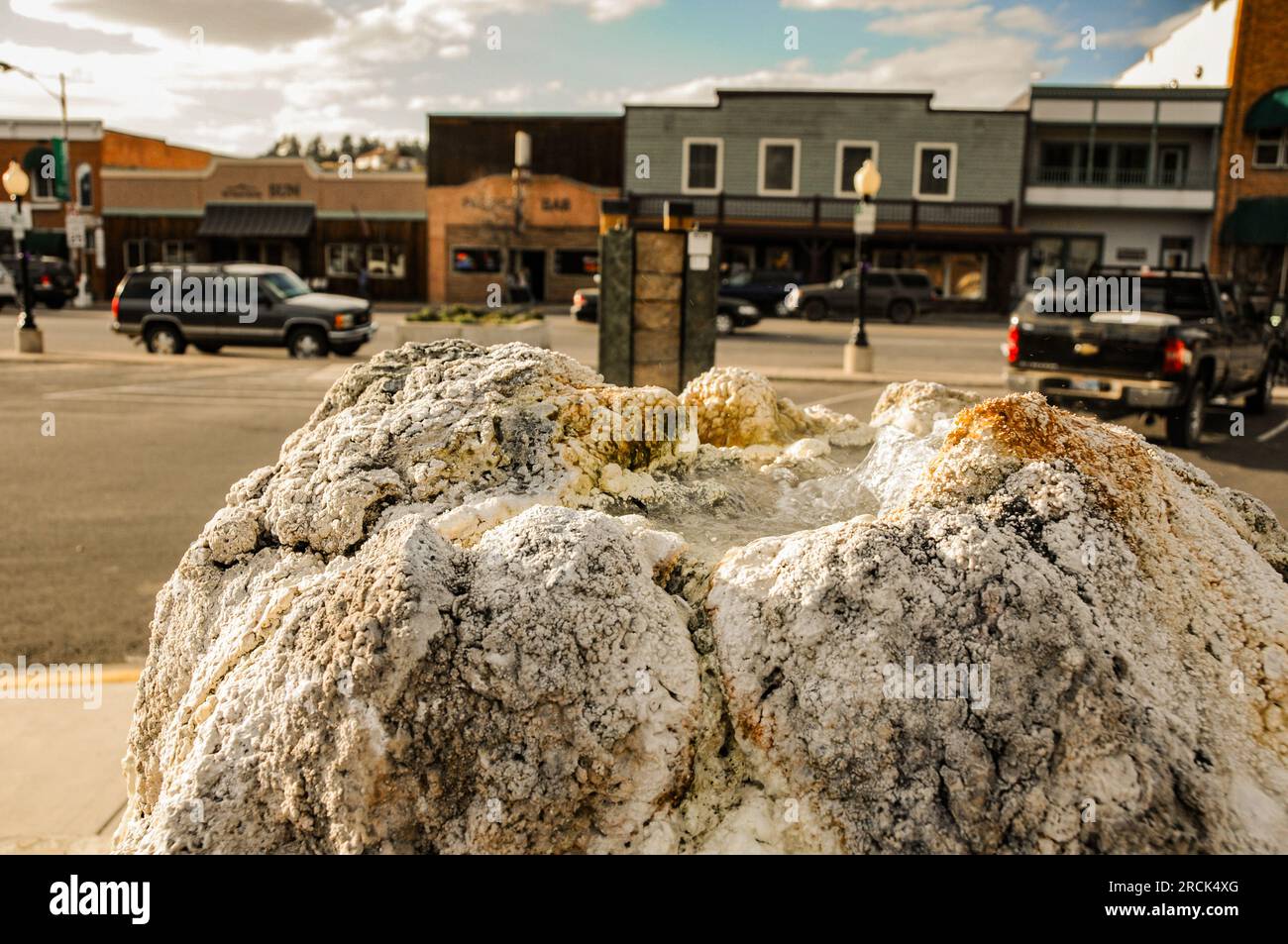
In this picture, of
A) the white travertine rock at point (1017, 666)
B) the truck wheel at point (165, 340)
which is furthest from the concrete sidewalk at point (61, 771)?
the truck wheel at point (165, 340)

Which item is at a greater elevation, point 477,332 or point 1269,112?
point 1269,112

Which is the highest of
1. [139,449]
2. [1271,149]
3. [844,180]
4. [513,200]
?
[1271,149]

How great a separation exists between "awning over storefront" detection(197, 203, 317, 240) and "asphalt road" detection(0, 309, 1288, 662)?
17780 mm

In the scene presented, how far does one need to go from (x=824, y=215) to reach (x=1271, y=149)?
1594 cm

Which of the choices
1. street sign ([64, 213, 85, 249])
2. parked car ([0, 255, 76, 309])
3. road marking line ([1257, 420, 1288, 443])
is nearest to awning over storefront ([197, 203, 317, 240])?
street sign ([64, 213, 85, 249])

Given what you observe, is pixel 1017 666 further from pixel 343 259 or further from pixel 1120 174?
pixel 343 259

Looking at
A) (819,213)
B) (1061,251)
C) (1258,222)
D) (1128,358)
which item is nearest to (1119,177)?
(1061,251)

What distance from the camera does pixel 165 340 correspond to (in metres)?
21.5

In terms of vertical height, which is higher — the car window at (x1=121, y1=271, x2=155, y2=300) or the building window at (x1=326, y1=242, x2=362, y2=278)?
the building window at (x1=326, y1=242, x2=362, y2=278)

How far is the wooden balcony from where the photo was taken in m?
37.6

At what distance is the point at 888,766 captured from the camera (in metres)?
1.79

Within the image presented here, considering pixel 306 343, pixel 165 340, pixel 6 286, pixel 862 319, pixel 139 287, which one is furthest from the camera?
pixel 6 286

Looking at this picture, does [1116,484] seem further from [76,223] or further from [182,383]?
[76,223]

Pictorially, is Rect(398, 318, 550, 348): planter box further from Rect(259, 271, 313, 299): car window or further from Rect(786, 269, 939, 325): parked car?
Rect(786, 269, 939, 325): parked car
